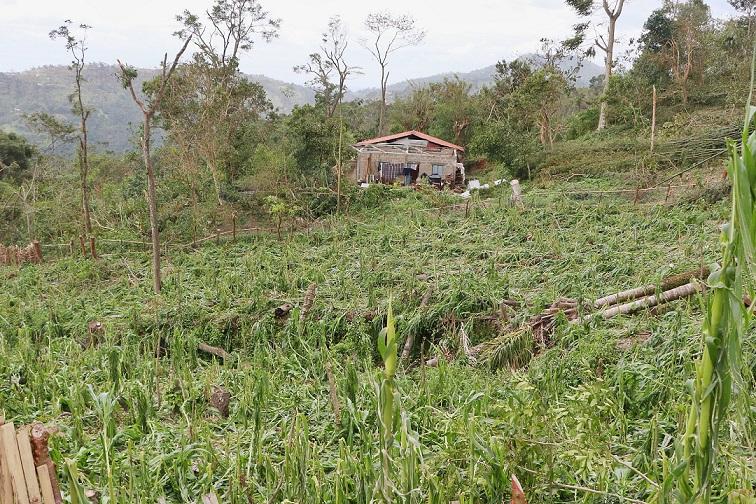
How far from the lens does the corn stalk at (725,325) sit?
31.6 inches

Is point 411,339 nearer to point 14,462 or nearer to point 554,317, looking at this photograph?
→ point 554,317

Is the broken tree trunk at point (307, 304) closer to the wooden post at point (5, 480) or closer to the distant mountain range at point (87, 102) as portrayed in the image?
the wooden post at point (5, 480)

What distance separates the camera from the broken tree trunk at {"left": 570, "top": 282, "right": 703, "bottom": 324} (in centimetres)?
434

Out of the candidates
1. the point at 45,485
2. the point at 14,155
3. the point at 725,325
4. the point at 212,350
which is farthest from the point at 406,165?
the point at 725,325

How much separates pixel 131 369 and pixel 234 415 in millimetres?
1366

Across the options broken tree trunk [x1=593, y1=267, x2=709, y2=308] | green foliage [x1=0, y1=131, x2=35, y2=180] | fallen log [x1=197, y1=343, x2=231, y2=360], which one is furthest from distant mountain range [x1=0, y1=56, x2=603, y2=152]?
broken tree trunk [x1=593, y1=267, x2=709, y2=308]

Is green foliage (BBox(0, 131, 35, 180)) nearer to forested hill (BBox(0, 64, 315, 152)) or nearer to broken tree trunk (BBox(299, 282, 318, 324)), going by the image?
broken tree trunk (BBox(299, 282, 318, 324))

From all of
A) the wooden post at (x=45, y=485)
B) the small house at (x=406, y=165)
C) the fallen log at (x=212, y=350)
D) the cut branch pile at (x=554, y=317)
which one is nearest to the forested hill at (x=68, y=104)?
the small house at (x=406, y=165)

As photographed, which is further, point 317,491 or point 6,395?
point 6,395

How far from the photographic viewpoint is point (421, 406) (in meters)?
3.29

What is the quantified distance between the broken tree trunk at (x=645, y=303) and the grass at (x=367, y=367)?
0.14m

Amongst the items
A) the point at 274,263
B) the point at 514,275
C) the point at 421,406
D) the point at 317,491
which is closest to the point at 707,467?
the point at 317,491

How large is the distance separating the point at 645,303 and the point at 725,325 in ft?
12.4

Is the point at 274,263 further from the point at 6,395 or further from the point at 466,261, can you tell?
the point at 6,395
